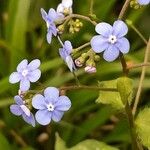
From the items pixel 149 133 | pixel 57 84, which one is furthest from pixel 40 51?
pixel 149 133

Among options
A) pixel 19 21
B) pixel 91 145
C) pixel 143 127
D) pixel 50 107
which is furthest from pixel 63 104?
pixel 19 21

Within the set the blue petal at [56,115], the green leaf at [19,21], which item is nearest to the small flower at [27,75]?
the blue petal at [56,115]

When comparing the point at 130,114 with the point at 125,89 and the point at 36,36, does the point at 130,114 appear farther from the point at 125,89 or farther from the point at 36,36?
the point at 36,36

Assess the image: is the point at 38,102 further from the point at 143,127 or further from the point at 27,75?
the point at 143,127

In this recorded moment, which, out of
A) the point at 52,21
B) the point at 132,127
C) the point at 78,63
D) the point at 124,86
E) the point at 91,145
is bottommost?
the point at 91,145

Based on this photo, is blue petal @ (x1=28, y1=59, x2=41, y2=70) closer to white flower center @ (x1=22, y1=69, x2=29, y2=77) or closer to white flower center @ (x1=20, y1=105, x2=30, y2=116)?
white flower center @ (x1=22, y1=69, x2=29, y2=77)

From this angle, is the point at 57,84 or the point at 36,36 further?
the point at 36,36
